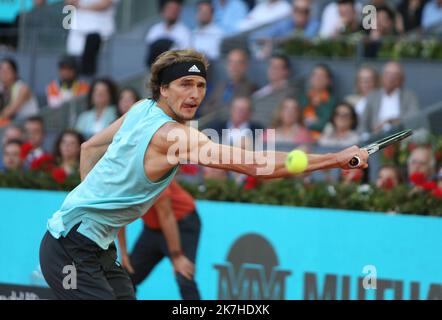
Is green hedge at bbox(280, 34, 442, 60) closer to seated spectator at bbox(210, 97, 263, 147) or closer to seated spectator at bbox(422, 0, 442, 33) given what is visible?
seated spectator at bbox(422, 0, 442, 33)

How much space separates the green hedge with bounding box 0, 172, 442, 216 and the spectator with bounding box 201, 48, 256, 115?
292 centimetres

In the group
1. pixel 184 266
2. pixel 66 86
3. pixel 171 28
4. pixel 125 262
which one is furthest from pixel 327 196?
pixel 66 86

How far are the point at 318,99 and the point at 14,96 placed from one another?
425 cm

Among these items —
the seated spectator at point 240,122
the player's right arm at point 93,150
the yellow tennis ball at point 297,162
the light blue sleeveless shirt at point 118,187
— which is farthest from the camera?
the seated spectator at point 240,122

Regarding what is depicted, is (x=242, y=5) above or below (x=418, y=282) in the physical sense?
above

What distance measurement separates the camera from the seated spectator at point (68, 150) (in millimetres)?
10914

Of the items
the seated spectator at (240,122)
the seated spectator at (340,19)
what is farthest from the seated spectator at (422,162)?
the seated spectator at (340,19)

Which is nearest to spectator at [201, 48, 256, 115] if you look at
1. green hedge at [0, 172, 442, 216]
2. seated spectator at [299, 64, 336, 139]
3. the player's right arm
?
seated spectator at [299, 64, 336, 139]

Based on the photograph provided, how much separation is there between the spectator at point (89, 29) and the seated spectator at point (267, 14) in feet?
6.19

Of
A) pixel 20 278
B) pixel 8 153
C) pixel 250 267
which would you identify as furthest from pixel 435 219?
pixel 8 153

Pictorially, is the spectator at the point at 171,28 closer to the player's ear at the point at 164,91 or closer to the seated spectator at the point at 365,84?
the seated spectator at the point at 365,84

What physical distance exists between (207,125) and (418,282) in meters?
4.35

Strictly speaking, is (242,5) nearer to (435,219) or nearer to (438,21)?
(438,21)
